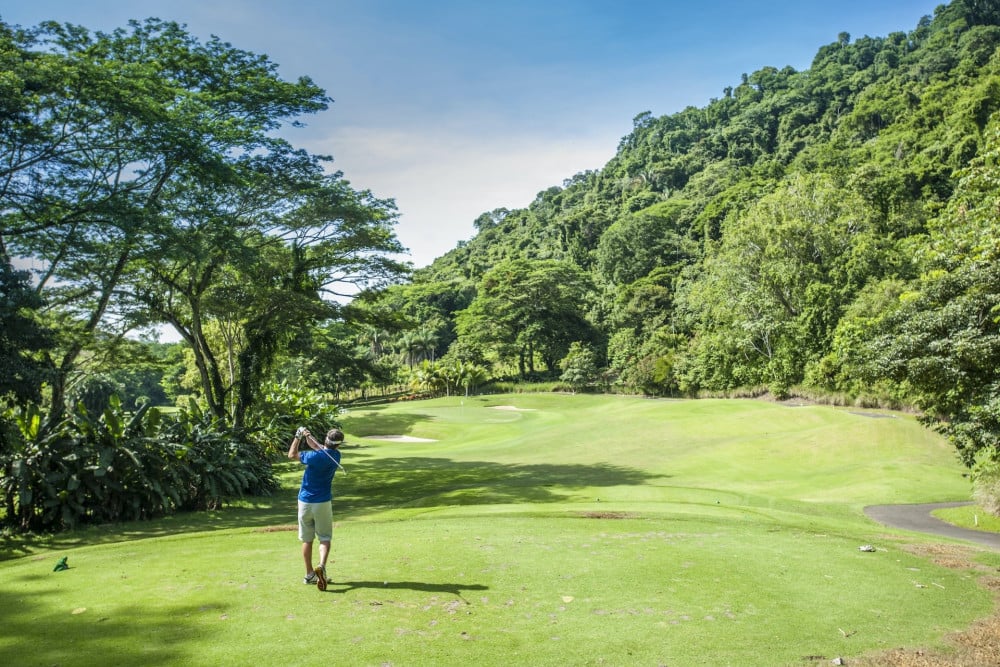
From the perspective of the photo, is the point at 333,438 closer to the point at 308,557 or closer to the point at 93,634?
the point at 308,557

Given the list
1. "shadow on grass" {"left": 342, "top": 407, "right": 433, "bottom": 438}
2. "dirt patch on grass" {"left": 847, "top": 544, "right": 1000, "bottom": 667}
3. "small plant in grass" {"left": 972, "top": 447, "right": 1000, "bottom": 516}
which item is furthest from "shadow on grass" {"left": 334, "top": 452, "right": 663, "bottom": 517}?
"shadow on grass" {"left": 342, "top": 407, "right": 433, "bottom": 438}

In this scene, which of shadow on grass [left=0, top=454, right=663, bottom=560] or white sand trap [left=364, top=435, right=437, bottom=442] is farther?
white sand trap [left=364, top=435, right=437, bottom=442]

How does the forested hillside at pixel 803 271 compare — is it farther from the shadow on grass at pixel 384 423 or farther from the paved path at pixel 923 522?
the shadow on grass at pixel 384 423

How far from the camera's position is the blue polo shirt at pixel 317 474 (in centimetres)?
705

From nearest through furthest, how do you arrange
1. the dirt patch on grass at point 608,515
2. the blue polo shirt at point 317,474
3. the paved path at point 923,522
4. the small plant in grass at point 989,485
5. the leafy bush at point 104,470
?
1. the blue polo shirt at point 317,474
2. the leafy bush at point 104,470
3. the dirt patch on grass at point 608,515
4. the paved path at point 923,522
5. the small plant in grass at point 989,485

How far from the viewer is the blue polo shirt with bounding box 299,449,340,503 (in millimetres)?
7047

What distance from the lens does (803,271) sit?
5078 centimetres

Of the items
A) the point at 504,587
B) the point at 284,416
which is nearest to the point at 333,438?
the point at 504,587

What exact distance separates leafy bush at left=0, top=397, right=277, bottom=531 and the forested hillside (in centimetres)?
1258

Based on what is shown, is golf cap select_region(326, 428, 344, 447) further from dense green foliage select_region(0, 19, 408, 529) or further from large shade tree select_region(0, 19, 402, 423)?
large shade tree select_region(0, 19, 402, 423)

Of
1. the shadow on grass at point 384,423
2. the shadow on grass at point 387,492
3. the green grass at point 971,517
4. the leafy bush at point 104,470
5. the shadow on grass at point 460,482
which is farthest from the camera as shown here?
the shadow on grass at point 384,423

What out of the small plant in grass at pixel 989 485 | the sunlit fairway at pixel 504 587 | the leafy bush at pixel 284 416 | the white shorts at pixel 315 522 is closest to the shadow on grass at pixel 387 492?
the sunlit fairway at pixel 504 587

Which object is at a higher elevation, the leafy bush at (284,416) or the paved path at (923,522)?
the leafy bush at (284,416)

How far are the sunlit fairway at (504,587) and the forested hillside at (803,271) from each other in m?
5.63
